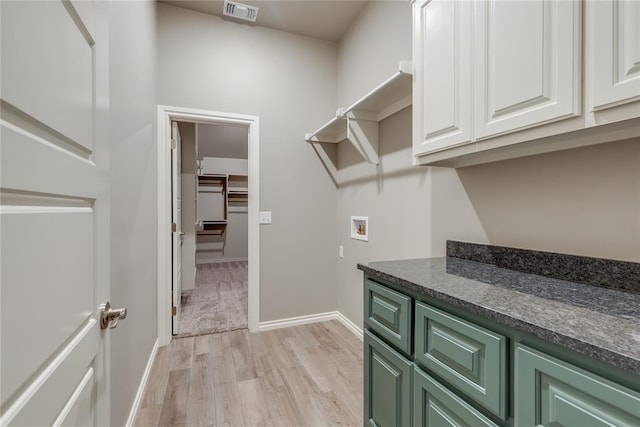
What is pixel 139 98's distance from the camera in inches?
72.1

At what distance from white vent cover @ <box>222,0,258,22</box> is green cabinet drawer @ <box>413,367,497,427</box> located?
9.38 feet

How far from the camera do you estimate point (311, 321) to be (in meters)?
2.95

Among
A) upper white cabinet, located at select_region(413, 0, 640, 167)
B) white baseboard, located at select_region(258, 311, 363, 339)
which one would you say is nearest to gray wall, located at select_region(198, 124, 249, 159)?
white baseboard, located at select_region(258, 311, 363, 339)

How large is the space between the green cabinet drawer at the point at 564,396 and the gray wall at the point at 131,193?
1.27 metres

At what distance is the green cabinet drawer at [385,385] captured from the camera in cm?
109

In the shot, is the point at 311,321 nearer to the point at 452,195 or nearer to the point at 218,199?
the point at 452,195

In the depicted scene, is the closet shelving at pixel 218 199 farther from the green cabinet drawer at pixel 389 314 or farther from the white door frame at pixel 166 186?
the green cabinet drawer at pixel 389 314

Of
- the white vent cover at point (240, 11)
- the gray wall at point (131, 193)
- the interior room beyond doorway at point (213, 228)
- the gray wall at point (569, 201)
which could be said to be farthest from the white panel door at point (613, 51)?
the interior room beyond doorway at point (213, 228)

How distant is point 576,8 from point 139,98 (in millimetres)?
2091

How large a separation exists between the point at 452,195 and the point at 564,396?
3.83 feet

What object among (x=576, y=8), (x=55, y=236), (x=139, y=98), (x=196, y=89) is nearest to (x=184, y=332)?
(x=139, y=98)

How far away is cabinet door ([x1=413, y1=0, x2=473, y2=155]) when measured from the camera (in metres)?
1.17

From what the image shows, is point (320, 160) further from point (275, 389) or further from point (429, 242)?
point (275, 389)

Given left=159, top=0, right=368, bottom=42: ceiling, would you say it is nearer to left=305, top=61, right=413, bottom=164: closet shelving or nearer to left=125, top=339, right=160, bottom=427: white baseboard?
left=305, top=61, right=413, bottom=164: closet shelving
